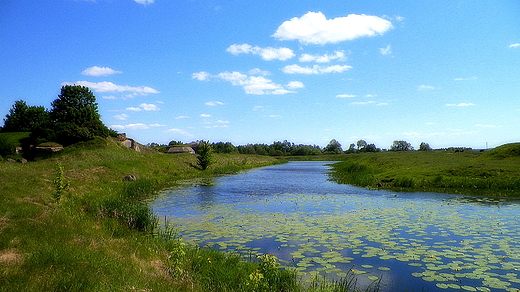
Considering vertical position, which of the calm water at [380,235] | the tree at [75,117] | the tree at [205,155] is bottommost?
the calm water at [380,235]

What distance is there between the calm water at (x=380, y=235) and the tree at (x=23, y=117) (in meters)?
55.6

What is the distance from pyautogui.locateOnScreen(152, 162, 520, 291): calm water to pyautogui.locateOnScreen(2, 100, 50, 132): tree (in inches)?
2187

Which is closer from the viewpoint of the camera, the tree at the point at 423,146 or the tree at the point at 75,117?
the tree at the point at 75,117

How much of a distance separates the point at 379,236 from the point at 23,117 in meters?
74.3

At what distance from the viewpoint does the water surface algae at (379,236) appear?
1022 cm

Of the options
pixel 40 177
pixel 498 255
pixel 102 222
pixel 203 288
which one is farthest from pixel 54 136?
pixel 498 255

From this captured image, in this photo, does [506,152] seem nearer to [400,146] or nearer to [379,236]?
[379,236]

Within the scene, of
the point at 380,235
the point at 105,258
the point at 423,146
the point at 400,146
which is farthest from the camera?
the point at 400,146

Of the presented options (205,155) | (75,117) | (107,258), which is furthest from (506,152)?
(75,117)

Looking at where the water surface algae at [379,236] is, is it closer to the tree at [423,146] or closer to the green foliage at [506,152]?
the green foliage at [506,152]

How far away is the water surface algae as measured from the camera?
33.5 ft

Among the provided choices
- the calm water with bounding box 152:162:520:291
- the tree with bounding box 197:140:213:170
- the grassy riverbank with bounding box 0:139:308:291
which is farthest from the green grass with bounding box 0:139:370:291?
the tree with bounding box 197:140:213:170

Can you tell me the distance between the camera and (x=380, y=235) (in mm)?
14414

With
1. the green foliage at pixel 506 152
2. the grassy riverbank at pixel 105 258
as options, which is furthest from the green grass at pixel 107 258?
the green foliage at pixel 506 152
